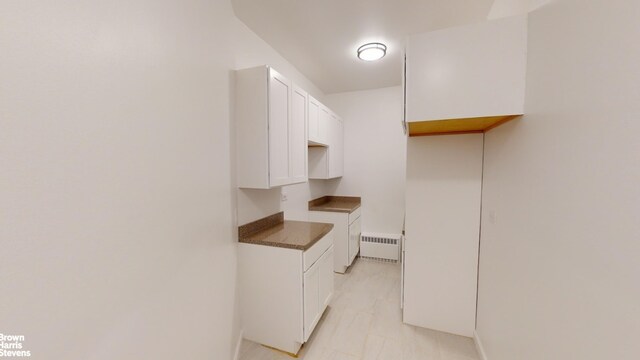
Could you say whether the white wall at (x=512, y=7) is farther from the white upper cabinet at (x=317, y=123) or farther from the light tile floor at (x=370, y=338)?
the light tile floor at (x=370, y=338)

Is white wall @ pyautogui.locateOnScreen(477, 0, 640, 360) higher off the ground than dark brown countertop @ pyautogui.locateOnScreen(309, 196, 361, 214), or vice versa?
white wall @ pyautogui.locateOnScreen(477, 0, 640, 360)

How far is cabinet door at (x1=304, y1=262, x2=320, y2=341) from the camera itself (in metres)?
1.74

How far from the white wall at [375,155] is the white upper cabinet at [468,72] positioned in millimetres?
2131

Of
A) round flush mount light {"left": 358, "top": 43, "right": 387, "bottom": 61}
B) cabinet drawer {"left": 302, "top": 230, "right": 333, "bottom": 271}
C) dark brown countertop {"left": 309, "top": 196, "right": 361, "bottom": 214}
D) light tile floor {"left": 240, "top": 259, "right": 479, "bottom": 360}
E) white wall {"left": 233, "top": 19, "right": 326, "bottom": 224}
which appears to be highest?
round flush mount light {"left": 358, "top": 43, "right": 387, "bottom": 61}

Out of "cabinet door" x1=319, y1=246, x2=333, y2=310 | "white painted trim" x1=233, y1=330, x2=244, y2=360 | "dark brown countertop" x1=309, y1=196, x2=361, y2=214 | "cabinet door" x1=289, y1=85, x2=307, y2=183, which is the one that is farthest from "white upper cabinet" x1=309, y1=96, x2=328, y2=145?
"white painted trim" x1=233, y1=330, x2=244, y2=360


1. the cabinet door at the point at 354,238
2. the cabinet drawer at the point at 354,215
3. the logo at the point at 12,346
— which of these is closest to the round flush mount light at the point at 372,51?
the cabinet drawer at the point at 354,215

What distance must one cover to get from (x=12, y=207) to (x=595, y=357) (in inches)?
71.0

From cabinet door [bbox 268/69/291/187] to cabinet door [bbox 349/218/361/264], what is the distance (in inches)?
62.0

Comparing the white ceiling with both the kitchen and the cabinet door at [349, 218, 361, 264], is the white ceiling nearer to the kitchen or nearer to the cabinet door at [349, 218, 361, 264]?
the kitchen

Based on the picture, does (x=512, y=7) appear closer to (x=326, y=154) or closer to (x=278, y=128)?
(x=278, y=128)

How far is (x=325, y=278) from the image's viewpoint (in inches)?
83.8

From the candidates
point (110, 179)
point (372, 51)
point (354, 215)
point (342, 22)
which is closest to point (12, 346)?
point (110, 179)

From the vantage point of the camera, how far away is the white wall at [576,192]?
62 centimetres

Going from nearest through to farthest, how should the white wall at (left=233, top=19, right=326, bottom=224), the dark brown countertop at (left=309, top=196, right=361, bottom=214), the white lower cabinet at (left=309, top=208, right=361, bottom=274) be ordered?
the white wall at (left=233, top=19, right=326, bottom=224)
the white lower cabinet at (left=309, top=208, right=361, bottom=274)
the dark brown countertop at (left=309, top=196, right=361, bottom=214)
